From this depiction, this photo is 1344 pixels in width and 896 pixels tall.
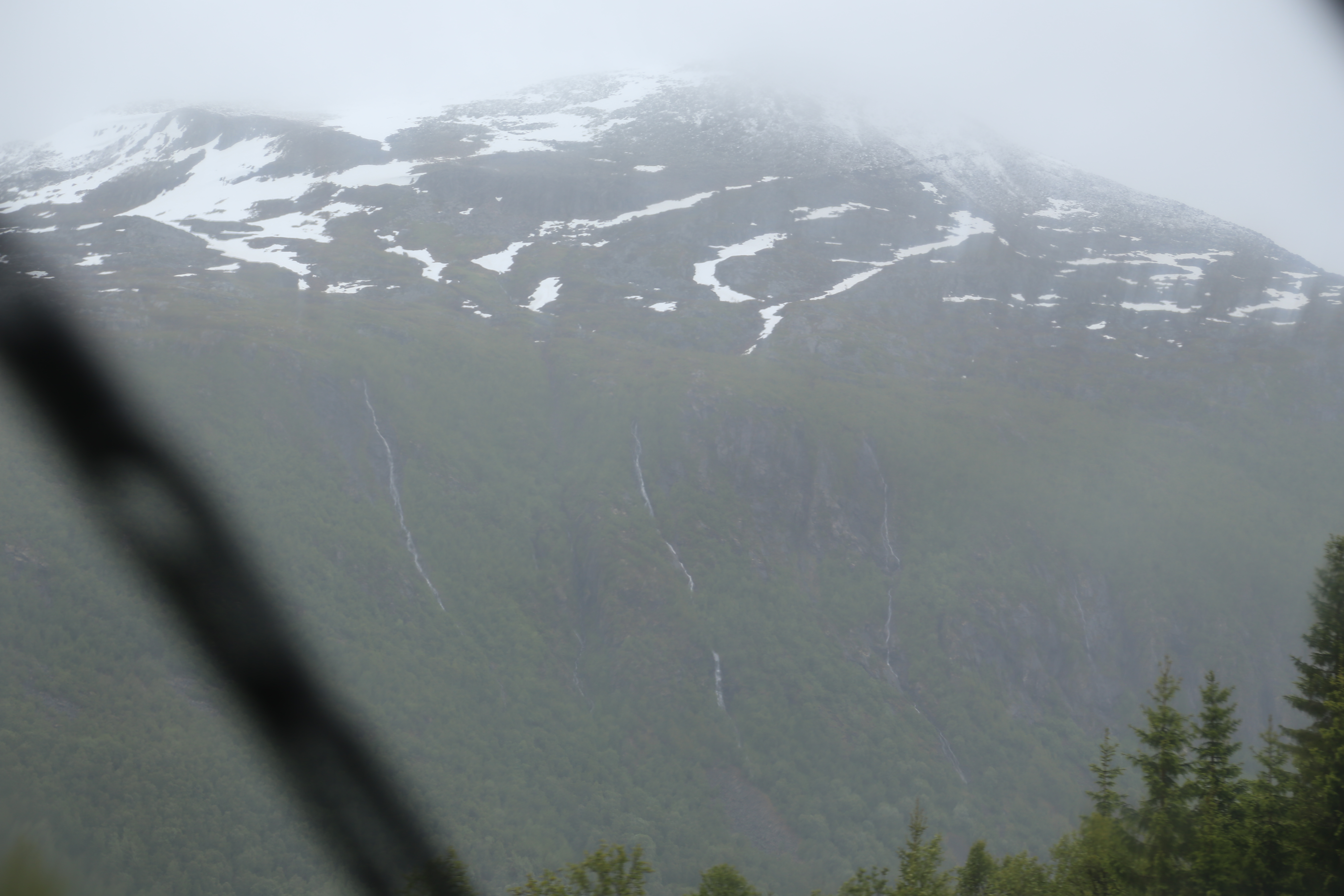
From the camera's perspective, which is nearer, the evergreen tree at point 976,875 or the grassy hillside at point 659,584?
the evergreen tree at point 976,875

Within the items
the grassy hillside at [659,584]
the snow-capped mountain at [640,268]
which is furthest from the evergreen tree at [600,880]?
the snow-capped mountain at [640,268]

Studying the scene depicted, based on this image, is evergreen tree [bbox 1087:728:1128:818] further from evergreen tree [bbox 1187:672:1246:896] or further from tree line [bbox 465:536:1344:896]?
evergreen tree [bbox 1187:672:1246:896]

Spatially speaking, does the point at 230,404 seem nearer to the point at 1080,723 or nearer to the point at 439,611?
the point at 439,611

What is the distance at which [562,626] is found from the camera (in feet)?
359

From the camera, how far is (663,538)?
382 feet

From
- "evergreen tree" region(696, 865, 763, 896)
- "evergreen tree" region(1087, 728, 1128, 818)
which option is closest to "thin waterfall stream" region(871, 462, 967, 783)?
"evergreen tree" region(696, 865, 763, 896)

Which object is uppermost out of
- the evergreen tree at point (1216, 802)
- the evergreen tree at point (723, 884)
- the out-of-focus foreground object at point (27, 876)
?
the out-of-focus foreground object at point (27, 876)

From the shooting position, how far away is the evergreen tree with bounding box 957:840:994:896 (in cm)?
3105

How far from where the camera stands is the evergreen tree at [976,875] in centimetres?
3105

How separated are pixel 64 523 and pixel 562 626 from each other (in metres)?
55.7

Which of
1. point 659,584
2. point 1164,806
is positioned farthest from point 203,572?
point 1164,806

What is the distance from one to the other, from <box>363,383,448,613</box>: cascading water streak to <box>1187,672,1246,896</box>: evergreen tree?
88.8 m

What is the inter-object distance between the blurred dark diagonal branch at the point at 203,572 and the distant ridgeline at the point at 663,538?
2.84 metres

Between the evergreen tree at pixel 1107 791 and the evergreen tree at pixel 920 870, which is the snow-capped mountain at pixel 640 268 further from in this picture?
the evergreen tree at pixel 1107 791
